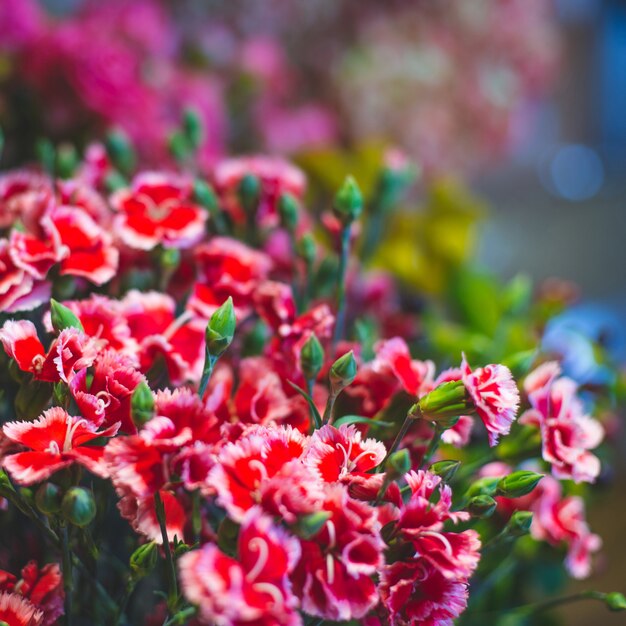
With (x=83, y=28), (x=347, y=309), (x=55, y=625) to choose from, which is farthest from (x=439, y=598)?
(x=83, y=28)

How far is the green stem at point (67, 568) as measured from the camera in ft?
0.98


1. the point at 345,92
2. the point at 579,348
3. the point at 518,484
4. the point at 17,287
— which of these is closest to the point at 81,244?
the point at 17,287

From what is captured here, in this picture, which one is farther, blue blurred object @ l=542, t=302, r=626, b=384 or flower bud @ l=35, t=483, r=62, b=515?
blue blurred object @ l=542, t=302, r=626, b=384

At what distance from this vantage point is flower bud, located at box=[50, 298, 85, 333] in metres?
0.32

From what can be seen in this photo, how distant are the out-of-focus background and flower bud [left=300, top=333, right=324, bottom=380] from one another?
0.30 meters

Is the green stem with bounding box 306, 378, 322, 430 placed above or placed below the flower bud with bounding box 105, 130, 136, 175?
below

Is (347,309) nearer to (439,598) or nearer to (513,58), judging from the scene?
(439,598)

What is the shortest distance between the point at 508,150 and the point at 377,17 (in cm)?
33

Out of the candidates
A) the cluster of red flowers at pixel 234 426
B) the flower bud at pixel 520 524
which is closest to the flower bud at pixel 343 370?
the cluster of red flowers at pixel 234 426

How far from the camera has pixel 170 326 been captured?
0.36 meters

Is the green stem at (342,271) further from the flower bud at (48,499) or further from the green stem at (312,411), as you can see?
the flower bud at (48,499)

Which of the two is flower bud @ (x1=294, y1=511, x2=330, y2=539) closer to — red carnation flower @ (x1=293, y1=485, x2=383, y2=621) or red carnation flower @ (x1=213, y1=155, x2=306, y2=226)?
red carnation flower @ (x1=293, y1=485, x2=383, y2=621)

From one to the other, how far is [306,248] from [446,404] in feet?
0.59

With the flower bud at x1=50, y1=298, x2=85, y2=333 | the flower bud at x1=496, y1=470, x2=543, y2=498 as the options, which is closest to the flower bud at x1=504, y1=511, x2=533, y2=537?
the flower bud at x1=496, y1=470, x2=543, y2=498
